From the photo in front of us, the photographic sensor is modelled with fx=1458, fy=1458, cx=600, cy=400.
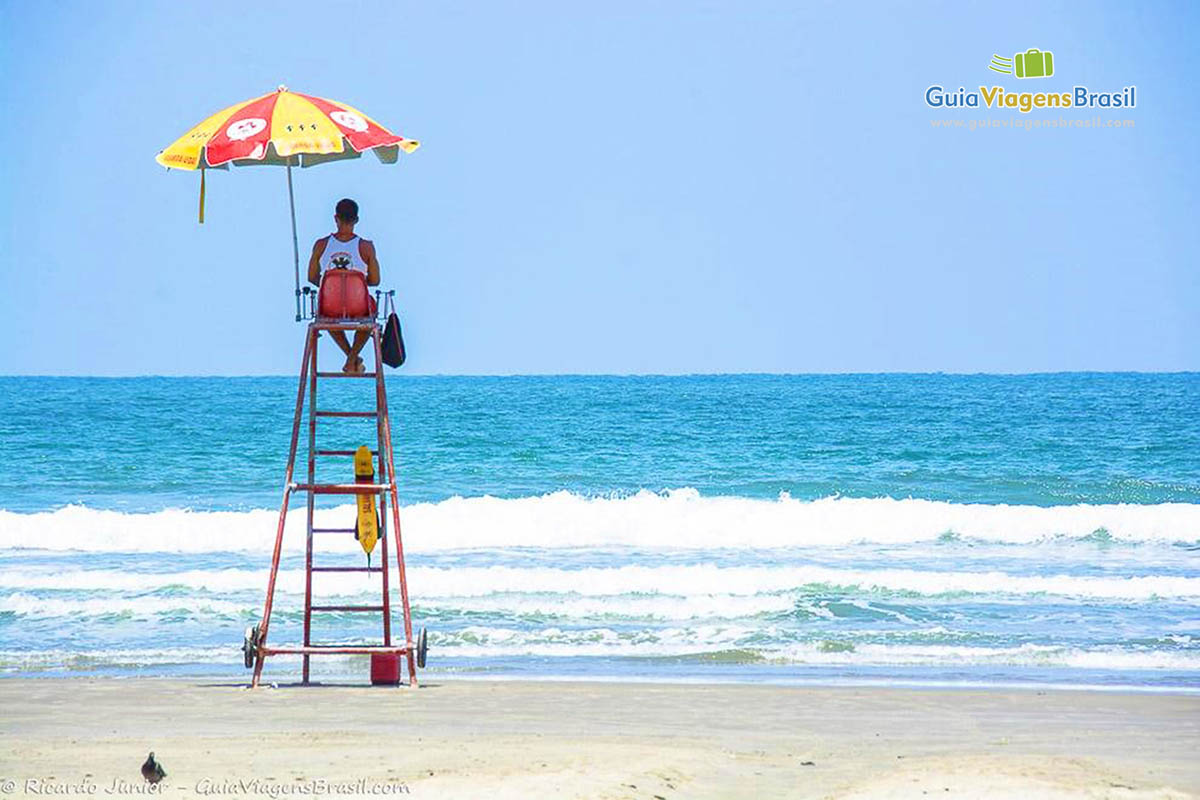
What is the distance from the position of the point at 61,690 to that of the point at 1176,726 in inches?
266

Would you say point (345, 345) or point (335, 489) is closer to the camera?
point (335, 489)

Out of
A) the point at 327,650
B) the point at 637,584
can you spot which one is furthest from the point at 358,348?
the point at 637,584

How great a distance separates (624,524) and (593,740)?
1318 centimetres

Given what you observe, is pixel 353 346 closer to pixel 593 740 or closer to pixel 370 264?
pixel 370 264

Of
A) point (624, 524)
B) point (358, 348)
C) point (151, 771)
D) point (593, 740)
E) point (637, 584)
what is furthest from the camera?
point (624, 524)

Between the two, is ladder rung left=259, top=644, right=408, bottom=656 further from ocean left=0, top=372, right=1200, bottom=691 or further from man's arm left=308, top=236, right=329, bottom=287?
man's arm left=308, top=236, right=329, bottom=287

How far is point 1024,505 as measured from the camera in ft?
77.9

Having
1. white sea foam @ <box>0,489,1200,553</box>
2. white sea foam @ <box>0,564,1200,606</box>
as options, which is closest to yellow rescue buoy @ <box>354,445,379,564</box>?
white sea foam @ <box>0,564,1200,606</box>

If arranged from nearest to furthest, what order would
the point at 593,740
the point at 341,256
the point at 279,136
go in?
the point at 593,740, the point at 279,136, the point at 341,256

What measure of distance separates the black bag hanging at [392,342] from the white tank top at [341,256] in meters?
0.37

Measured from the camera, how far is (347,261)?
8.56 m

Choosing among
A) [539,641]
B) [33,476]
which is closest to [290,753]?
[539,641]

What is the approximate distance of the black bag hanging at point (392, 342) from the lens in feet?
27.8

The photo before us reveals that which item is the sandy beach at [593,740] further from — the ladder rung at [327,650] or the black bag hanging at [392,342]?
the black bag hanging at [392,342]
